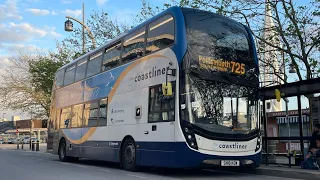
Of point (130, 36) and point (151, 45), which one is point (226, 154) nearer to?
point (151, 45)

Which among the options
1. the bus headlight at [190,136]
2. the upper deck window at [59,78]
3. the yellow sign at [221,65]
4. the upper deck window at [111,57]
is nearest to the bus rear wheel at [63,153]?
the upper deck window at [59,78]

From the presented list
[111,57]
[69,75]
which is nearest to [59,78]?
[69,75]

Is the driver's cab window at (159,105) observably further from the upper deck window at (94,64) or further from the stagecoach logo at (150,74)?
the upper deck window at (94,64)

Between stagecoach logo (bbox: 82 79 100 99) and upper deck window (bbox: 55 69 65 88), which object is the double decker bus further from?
upper deck window (bbox: 55 69 65 88)

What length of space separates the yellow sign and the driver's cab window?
103 cm

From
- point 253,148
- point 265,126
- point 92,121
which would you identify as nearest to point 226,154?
point 253,148

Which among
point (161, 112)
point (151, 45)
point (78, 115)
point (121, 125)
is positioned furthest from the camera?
point (78, 115)

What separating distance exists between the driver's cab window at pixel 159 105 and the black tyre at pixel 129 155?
135 centimetres

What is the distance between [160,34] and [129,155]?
13.0 ft

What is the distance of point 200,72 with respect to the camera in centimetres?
1011

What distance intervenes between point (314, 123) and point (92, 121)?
807 cm

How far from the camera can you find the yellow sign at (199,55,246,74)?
10.2 metres

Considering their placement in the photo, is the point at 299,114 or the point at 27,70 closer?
the point at 299,114

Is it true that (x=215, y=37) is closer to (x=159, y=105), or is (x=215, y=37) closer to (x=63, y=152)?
(x=159, y=105)
